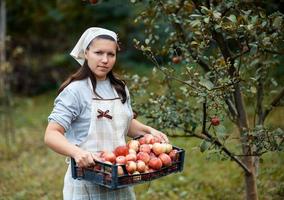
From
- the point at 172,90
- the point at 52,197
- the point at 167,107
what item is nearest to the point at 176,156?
the point at 167,107

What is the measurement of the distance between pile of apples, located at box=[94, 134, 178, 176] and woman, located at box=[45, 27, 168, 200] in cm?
13

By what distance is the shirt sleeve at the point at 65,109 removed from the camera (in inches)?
119

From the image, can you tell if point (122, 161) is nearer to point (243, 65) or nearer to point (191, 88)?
point (191, 88)

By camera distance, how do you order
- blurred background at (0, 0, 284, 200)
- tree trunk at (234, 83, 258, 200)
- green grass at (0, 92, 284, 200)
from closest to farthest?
tree trunk at (234, 83, 258, 200) < green grass at (0, 92, 284, 200) < blurred background at (0, 0, 284, 200)

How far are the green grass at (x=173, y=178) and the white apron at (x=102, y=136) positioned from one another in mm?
1637

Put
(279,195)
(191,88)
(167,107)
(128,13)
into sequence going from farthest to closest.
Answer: (128,13) < (279,195) < (167,107) < (191,88)

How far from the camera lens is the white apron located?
3.13 metres

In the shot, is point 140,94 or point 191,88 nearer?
point 191,88

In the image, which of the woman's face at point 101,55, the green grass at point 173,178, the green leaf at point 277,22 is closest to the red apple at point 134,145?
the woman's face at point 101,55

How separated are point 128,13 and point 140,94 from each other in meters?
8.33

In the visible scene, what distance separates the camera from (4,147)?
816cm

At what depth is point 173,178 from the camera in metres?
6.16

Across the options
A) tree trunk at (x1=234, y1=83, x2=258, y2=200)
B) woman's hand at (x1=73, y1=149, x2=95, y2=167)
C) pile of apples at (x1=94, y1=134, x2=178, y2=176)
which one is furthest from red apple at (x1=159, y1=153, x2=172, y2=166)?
tree trunk at (x1=234, y1=83, x2=258, y2=200)

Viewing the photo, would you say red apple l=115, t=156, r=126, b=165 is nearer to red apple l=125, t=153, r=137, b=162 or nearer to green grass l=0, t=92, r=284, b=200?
red apple l=125, t=153, r=137, b=162
